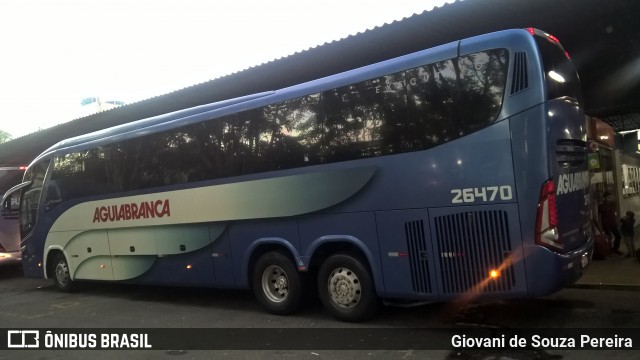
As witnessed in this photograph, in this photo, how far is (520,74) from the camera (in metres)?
4.98

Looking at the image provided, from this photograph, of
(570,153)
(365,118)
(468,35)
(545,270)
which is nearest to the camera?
(545,270)

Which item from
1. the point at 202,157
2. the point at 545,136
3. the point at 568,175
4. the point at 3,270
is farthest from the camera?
the point at 3,270

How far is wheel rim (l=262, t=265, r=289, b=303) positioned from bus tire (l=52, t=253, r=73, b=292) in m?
5.91

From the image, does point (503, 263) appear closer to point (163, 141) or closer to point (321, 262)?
point (321, 262)

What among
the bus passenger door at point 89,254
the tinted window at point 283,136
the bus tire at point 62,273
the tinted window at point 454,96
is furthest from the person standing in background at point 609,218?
the bus tire at point 62,273

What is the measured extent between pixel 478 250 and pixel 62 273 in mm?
9702

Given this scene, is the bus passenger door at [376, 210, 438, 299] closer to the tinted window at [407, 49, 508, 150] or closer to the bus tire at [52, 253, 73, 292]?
the tinted window at [407, 49, 508, 150]

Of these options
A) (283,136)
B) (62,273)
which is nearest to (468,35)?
(283,136)

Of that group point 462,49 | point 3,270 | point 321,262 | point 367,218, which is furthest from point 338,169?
point 3,270

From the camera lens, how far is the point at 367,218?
601 centimetres

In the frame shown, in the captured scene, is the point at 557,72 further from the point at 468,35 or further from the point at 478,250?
the point at 468,35

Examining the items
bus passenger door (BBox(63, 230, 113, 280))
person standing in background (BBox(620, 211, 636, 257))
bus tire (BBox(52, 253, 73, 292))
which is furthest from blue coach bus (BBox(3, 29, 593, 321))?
person standing in background (BBox(620, 211, 636, 257))

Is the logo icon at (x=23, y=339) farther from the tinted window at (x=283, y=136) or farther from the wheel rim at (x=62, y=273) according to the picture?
the tinted window at (x=283, y=136)

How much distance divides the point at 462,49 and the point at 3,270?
17416 millimetres
